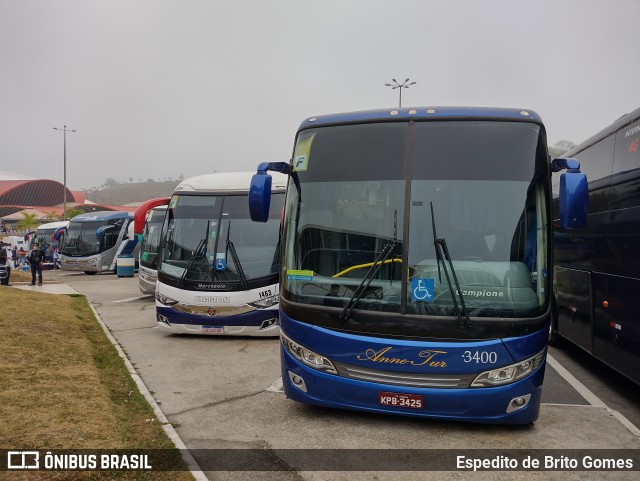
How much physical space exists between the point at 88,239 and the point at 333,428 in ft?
89.3

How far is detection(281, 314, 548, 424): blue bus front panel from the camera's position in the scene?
4.96m

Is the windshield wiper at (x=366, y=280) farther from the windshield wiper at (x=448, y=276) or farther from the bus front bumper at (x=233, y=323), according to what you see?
the bus front bumper at (x=233, y=323)

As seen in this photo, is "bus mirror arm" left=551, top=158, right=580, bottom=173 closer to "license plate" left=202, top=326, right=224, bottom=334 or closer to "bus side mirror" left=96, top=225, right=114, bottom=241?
"license plate" left=202, top=326, right=224, bottom=334

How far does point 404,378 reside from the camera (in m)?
5.10

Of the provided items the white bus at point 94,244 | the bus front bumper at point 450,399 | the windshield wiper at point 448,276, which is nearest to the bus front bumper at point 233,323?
the bus front bumper at point 450,399

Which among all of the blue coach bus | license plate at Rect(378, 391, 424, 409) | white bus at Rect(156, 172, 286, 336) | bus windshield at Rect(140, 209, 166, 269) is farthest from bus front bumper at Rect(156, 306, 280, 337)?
bus windshield at Rect(140, 209, 166, 269)

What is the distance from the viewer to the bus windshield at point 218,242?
9859mm

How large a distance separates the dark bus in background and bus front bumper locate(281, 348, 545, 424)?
181 centimetres

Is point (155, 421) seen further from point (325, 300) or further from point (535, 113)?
→ point (535, 113)

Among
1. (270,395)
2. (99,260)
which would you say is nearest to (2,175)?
(99,260)

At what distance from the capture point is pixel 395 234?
17.4 ft

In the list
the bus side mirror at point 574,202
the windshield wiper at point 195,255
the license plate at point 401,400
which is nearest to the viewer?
the license plate at point 401,400

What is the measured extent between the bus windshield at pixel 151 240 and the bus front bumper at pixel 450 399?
33.8 feet

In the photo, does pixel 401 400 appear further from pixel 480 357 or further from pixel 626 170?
pixel 626 170
